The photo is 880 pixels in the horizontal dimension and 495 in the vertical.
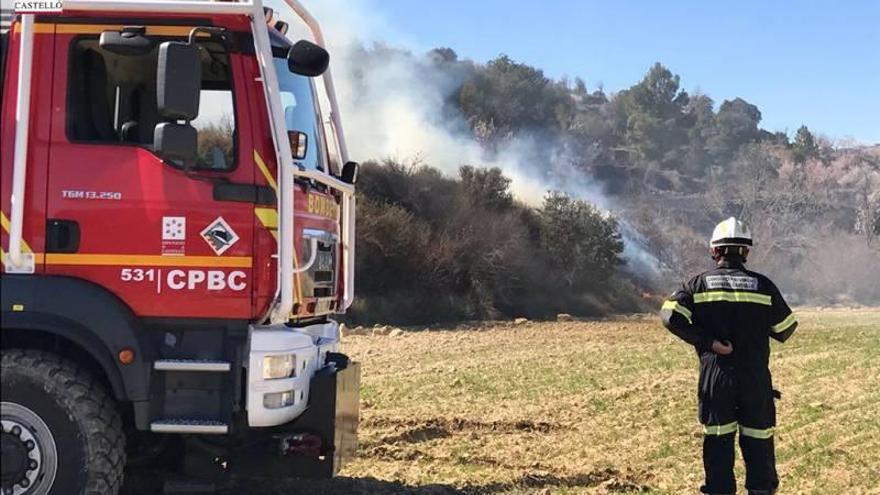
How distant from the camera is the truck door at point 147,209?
4480 millimetres

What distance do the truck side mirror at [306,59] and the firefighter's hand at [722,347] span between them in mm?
2814

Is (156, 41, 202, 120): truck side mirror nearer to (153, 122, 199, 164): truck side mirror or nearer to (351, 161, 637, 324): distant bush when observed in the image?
(153, 122, 199, 164): truck side mirror

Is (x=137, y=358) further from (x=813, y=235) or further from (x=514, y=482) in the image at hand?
(x=813, y=235)

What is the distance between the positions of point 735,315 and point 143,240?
3.43 m

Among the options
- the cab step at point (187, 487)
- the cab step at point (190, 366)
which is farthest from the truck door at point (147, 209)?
the cab step at point (187, 487)

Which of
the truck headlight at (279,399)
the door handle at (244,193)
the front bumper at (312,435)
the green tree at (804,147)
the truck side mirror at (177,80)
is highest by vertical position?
the green tree at (804,147)

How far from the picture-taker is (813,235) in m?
60.8

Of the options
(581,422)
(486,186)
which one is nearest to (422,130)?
(486,186)

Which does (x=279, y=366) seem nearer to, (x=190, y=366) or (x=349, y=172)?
(x=190, y=366)

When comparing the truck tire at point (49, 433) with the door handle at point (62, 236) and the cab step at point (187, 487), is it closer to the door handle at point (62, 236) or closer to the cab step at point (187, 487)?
the cab step at point (187, 487)

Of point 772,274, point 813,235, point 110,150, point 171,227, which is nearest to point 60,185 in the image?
point 110,150

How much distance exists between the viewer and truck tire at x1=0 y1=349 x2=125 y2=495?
437cm

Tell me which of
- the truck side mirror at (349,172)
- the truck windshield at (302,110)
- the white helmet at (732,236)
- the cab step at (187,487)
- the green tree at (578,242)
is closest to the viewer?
the cab step at (187,487)

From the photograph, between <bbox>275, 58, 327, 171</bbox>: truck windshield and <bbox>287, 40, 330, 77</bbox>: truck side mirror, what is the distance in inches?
8.8
